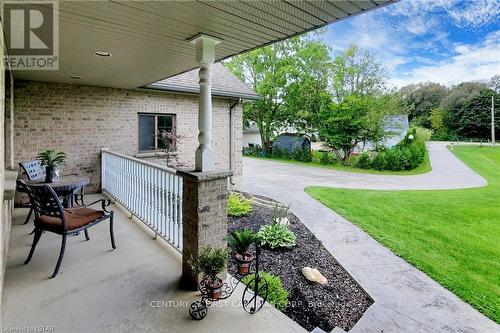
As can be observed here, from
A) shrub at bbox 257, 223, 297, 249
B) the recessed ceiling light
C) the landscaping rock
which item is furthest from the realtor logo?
the landscaping rock

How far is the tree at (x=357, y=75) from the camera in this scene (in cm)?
1847

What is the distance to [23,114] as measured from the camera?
21.0ft

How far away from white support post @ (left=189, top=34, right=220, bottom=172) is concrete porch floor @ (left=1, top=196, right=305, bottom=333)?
131cm

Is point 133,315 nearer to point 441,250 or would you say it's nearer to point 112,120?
point 441,250

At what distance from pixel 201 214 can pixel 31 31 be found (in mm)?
2616

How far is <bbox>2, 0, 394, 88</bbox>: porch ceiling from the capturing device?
2529mm

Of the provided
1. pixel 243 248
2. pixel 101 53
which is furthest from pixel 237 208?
pixel 101 53

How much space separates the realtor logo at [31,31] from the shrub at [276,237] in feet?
13.1

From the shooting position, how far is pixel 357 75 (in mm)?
18938

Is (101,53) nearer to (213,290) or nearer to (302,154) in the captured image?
(213,290)

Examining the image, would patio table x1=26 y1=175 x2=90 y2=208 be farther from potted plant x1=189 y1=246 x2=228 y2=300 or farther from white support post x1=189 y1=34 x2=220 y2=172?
potted plant x1=189 y1=246 x2=228 y2=300

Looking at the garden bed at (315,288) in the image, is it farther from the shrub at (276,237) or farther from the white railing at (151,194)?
the white railing at (151,194)

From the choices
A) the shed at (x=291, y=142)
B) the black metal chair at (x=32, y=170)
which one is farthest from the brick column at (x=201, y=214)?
the shed at (x=291, y=142)

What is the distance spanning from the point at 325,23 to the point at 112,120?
6345 millimetres
